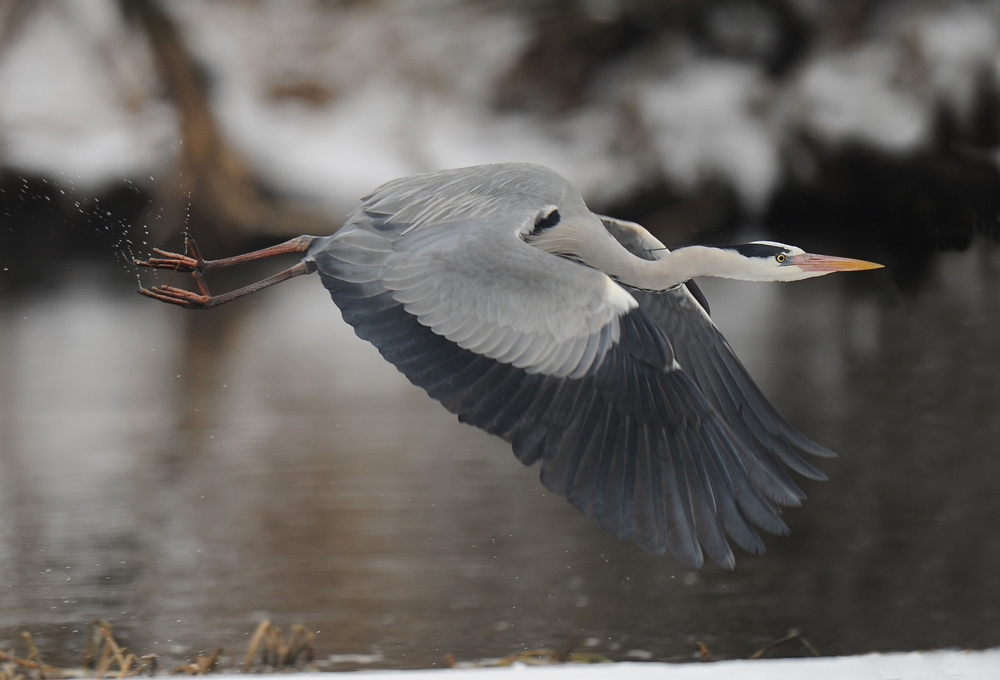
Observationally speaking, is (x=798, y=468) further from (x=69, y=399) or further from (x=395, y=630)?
(x=69, y=399)

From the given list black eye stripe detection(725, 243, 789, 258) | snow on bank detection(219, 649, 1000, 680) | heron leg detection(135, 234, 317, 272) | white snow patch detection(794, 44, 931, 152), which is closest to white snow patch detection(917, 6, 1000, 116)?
white snow patch detection(794, 44, 931, 152)

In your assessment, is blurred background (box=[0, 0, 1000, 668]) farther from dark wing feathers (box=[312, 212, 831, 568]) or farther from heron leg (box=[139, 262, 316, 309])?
dark wing feathers (box=[312, 212, 831, 568])

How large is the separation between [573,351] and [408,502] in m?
1.32

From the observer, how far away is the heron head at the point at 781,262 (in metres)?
1.73

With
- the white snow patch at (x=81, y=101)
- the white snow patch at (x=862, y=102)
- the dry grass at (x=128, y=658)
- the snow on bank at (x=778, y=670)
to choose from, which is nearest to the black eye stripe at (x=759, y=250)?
the snow on bank at (x=778, y=670)

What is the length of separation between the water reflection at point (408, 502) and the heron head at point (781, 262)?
110cm

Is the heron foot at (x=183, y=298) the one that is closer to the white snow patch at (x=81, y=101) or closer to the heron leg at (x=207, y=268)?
the heron leg at (x=207, y=268)

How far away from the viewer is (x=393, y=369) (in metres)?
3.18

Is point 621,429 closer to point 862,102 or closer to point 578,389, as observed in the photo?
point 578,389

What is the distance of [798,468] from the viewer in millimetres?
1786

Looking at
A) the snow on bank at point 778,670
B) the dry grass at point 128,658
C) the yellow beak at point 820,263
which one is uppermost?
the yellow beak at point 820,263

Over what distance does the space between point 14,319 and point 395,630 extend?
1.58 metres

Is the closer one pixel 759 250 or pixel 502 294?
Result: pixel 502 294

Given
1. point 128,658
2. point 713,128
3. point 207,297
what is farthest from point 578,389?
point 713,128
